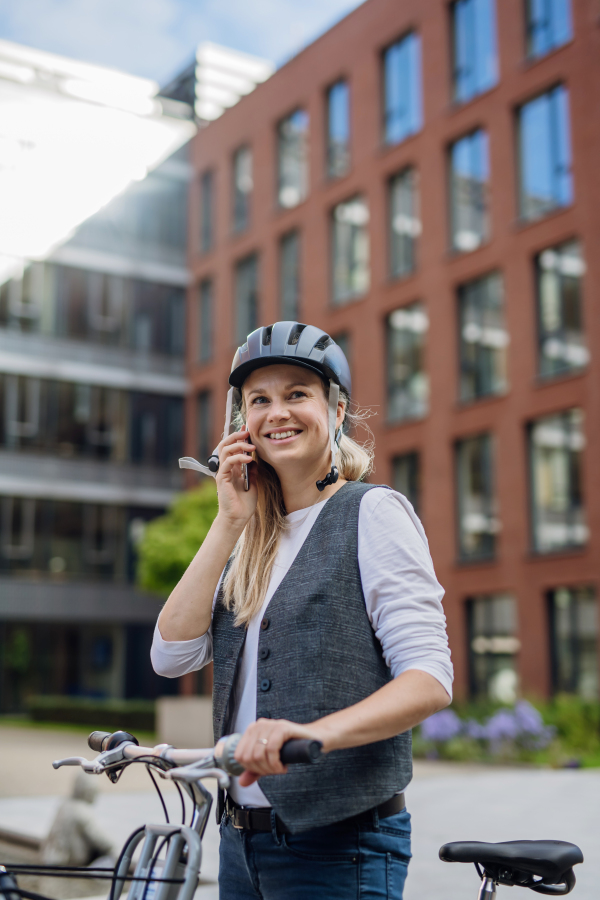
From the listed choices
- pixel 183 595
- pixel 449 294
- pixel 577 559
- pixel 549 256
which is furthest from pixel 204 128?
pixel 183 595

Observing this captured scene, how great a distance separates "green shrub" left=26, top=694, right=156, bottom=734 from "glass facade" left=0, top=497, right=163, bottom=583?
4051 mm

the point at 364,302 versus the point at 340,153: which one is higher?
the point at 340,153

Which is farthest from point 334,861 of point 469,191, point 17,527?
point 17,527

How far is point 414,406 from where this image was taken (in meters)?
26.0

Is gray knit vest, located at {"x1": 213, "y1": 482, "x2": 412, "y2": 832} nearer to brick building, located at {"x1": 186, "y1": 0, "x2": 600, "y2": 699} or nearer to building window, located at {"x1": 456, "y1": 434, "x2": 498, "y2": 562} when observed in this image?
brick building, located at {"x1": 186, "y1": 0, "x2": 600, "y2": 699}

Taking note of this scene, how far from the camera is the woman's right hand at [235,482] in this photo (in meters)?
2.53

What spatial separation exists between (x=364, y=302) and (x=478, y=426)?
541cm

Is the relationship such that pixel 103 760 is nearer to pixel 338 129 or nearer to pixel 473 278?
pixel 473 278

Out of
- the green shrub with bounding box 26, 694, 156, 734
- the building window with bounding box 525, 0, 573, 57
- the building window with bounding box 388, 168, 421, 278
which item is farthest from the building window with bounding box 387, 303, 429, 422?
the green shrub with bounding box 26, 694, 156, 734

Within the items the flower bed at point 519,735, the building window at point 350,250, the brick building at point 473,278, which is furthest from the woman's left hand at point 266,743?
the building window at point 350,250

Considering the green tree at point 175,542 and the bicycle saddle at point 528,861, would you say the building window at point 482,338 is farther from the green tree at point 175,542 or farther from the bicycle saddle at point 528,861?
the bicycle saddle at point 528,861

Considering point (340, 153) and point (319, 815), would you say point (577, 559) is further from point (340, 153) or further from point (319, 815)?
point (319, 815)

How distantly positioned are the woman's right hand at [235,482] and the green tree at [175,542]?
18.8 metres

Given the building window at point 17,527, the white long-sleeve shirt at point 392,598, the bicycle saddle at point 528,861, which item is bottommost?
the bicycle saddle at point 528,861
